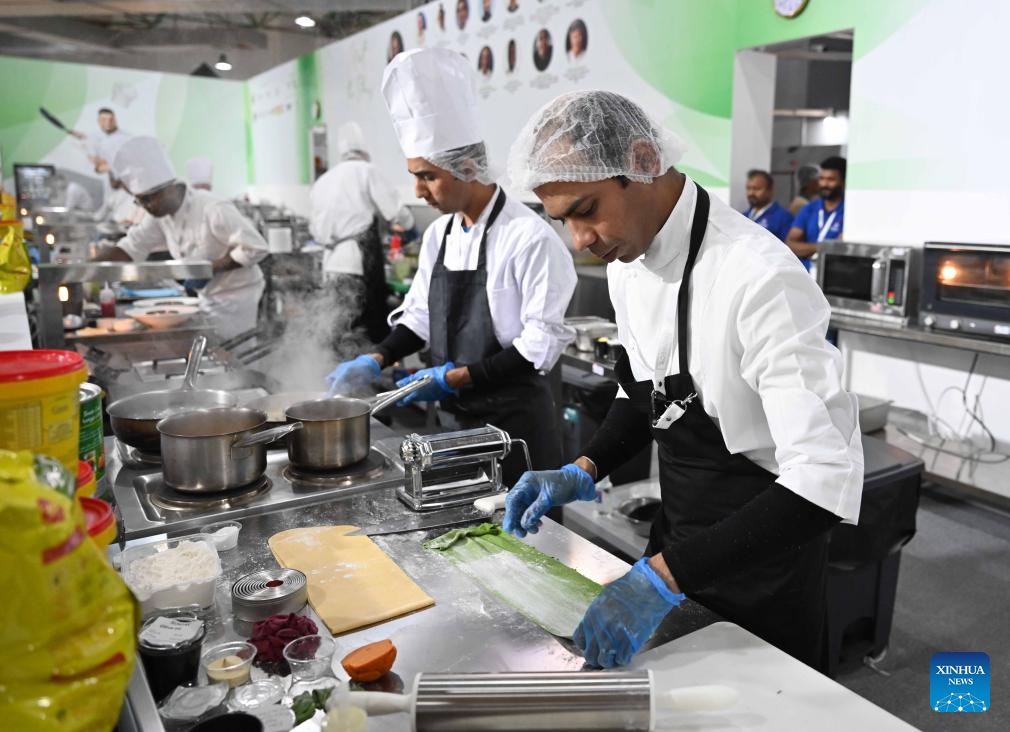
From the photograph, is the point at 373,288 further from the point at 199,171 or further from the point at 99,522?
the point at 199,171

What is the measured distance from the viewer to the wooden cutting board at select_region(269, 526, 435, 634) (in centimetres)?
139

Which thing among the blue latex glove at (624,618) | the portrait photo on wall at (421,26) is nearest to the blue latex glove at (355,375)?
the blue latex glove at (624,618)

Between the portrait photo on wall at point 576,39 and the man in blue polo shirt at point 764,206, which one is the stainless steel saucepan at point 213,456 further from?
the portrait photo on wall at point 576,39

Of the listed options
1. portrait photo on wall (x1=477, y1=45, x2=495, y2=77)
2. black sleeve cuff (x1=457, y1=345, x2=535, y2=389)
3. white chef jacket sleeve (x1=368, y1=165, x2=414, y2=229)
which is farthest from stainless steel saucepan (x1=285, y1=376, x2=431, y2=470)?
portrait photo on wall (x1=477, y1=45, x2=495, y2=77)

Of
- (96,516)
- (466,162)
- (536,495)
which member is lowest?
(536,495)

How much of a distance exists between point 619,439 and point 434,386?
98 centimetres

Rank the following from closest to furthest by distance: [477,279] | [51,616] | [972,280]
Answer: [51,616], [477,279], [972,280]

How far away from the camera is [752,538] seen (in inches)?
51.1

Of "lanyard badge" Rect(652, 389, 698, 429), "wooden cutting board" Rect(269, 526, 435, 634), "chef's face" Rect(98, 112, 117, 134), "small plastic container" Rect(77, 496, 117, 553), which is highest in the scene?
"chef's face" Rect(98, 112, 117, 134)

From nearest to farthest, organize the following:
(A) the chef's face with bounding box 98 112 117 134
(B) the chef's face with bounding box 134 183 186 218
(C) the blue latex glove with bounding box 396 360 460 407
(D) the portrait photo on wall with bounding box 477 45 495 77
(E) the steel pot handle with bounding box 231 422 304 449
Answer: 1. (E) the steel pot handle with bounding box 231 422 304 449
2. (C) the blue latex glove with bounding box 396 360 460 407
3. (B) the chef's face with bounding box 134 183 186 218
4. (D) the portrait photo on wall with bounding box 477 45 495 77
5. (A) the chef's face with bounding box 98 112 117 134

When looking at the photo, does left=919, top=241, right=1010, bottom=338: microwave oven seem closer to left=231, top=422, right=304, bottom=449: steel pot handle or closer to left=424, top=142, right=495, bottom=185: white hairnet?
left=424, top=142, right=495, bottom=185: white hairnet

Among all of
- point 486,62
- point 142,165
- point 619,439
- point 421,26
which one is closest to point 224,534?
point 619,439

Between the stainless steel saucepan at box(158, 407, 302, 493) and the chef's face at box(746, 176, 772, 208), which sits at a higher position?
the chef's face at box(746, 176, 772, 208)

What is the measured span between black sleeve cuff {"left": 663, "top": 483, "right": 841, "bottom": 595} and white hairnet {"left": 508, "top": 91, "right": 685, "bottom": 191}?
2.11ft
